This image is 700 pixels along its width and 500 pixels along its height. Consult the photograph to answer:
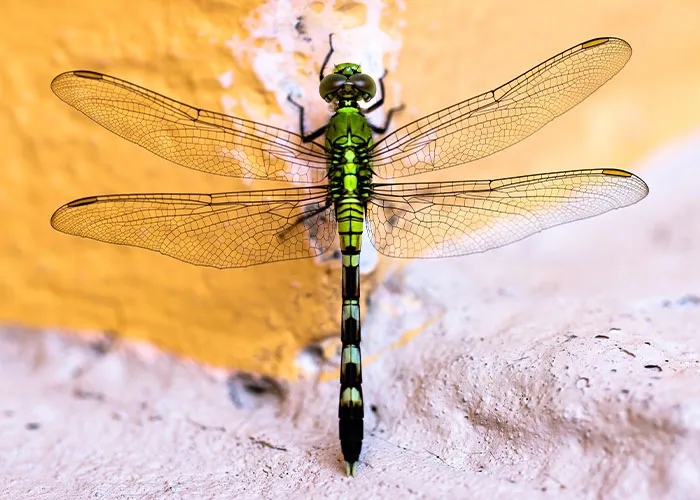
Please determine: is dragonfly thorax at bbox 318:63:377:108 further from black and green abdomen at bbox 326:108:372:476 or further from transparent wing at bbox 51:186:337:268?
transparent wing at bbox 51:186:337:268

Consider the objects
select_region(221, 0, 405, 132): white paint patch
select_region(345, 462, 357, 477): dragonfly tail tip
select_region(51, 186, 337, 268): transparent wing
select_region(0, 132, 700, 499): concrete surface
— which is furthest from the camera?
select_region(221, 0, 405, 132): white paint patch

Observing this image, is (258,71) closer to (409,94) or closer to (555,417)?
(409,94)

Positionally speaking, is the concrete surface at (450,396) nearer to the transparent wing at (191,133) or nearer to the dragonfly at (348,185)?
the dragonfly at (348,185)

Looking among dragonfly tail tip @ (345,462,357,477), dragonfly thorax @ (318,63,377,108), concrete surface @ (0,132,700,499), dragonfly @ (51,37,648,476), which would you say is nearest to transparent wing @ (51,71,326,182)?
dragonfly @ (51,37,648,476)

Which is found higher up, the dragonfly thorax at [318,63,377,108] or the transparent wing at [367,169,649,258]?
the dragonfly thorax at [318,63,377,108]

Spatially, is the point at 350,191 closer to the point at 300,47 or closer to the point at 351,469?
the point at 300,47

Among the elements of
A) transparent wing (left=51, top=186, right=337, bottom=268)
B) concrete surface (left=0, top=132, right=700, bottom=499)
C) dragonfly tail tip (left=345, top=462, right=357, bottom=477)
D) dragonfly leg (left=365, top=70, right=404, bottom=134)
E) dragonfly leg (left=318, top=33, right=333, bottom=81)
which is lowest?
dragonfly tail tip (left=345, top=462, right=357, bottom=477)

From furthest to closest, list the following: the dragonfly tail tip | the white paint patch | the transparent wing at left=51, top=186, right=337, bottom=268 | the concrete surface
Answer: the white paint patch → the transparent wing at left=51, top=186, right=337, bottom=268 → the dragonfly tail tip → the concrete surface

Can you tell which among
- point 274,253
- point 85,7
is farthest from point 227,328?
point 85,7

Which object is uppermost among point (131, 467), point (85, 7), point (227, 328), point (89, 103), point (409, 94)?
point (85, 7)
